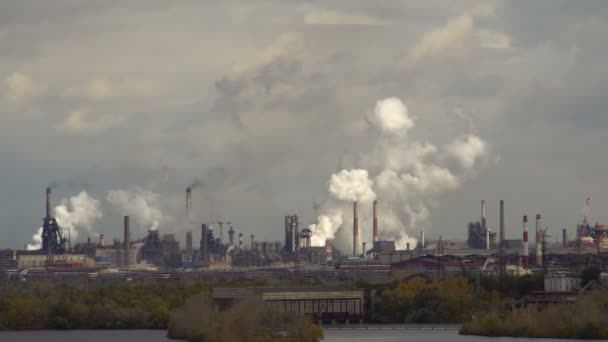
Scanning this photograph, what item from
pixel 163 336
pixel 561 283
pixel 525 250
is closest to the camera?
pixel 163 336

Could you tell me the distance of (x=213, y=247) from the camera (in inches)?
6683

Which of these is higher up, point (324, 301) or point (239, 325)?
point (324, 301)

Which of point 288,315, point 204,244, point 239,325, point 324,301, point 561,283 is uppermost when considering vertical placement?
point 204,244

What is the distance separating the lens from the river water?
184 ft

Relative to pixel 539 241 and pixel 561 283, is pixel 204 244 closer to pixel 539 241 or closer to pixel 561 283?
pixel 539 241

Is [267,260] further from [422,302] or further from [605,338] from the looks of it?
[605,338]

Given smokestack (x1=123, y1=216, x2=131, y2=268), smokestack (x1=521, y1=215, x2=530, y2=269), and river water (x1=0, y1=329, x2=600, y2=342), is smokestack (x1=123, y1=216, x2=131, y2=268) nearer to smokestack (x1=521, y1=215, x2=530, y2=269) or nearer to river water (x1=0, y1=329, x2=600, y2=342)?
smokestack (x1=521, y1=215, x2=530, y2=269)

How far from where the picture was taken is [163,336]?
60906mm

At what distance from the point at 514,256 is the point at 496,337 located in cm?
7317

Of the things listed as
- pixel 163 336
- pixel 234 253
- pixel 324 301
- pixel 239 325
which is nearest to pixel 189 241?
pixel 234 253

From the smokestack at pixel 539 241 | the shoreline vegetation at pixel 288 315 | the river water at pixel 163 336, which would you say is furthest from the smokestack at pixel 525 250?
the river water at pixel 163 336

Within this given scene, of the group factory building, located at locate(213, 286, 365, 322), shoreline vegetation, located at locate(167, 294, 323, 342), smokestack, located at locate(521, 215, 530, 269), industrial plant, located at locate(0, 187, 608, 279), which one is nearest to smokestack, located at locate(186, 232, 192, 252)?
industrial plant, located at locate(0, 187, 608, 279)

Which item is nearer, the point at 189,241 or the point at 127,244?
the point at 127,244

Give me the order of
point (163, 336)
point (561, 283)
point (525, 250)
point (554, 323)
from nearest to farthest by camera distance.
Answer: point (554, 323), point (163, 336), point (561, 283), point (525, 250)
